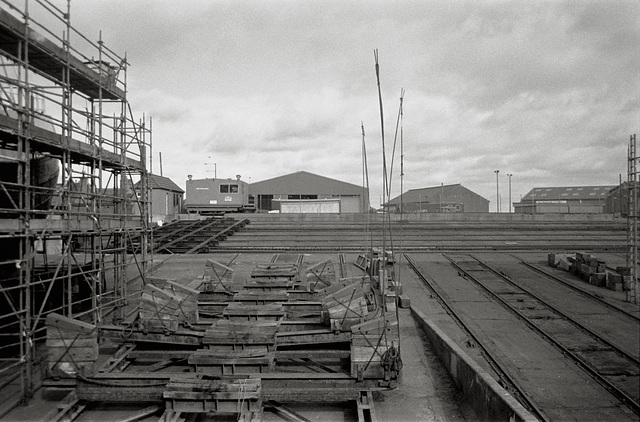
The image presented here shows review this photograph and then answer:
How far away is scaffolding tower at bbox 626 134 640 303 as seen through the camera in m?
11.1

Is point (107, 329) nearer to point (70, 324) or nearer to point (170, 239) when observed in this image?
point (70, 324)

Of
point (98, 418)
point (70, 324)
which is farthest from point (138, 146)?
point (98, 418)

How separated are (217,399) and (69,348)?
2.71 m

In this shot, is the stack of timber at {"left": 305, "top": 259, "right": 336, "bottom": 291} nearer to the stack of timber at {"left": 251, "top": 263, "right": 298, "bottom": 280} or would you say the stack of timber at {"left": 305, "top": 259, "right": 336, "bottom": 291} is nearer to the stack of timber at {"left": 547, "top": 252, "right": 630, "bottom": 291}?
the stack of timber at {"left": 251, "top": 263, "right": 298, "bottom": 280}

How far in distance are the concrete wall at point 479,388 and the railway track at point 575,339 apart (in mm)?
1990

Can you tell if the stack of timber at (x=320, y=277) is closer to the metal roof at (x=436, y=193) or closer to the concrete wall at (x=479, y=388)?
the concrete wall at (x=479, y=388)

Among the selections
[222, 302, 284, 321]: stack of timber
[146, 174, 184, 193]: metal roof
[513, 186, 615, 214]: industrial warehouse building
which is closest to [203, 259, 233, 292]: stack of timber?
[222, 302, 284, 321]: stack of timber

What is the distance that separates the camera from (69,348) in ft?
23.4

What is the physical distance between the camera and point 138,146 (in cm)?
1251

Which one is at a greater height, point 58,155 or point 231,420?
point 58,155

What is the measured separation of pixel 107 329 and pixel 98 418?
2554 millimetres

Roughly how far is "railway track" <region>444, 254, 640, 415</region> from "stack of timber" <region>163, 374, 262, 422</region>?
544cm

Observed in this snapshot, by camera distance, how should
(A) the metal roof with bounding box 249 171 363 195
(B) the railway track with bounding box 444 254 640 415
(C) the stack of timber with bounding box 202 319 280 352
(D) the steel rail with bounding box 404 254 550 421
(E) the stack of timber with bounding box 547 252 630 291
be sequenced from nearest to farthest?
(D) the steel rail with bounding box 404 254 550 421 → (B) the railway track with bounding box 444 254 640 415 → (C) the stack of timber with bounding box 202 319 280 352 → (E) the stack of timber with bounding box 547 252 630 291 → (A) the metal roof with bounding box 249 171 363 195

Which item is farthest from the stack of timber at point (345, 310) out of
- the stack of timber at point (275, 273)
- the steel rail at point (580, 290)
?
the steel rail at point (580, 290)
